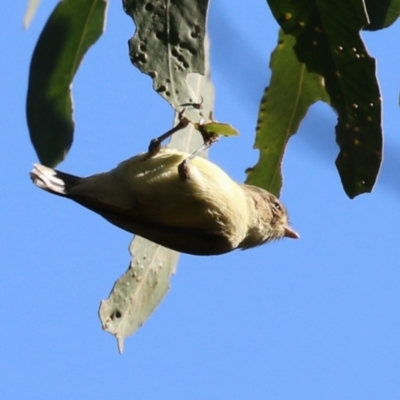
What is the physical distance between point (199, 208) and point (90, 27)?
2.50 feet

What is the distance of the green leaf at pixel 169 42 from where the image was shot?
7.89 ft

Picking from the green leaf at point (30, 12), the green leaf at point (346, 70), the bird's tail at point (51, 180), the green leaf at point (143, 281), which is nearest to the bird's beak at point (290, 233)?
the green leaf at point (143, 281)

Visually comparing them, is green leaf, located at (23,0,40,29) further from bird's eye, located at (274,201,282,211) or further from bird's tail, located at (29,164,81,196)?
bird's eye, located at (274,201,282,211)

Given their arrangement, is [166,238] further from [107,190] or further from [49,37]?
[49,37]

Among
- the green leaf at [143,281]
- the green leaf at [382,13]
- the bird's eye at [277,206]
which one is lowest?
the green leaf at [143,281]

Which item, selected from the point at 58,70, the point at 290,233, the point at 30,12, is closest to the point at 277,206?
the point at 290,233

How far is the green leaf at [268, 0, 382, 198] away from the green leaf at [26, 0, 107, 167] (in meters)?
0.71

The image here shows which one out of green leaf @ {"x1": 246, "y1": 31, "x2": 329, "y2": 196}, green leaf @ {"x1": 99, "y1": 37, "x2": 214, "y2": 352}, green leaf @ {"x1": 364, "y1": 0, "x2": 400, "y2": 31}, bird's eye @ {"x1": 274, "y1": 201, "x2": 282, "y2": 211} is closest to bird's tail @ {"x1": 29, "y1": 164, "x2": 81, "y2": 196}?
green leaf @ {"x1": 99, "y1": 37, "x2": 214, "y2": 352}

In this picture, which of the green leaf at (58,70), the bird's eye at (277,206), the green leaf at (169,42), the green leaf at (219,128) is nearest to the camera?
the green leaf at (169,42)

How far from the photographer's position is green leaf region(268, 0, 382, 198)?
2744mm

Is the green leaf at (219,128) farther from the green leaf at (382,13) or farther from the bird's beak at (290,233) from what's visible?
the bird's beak at (290,233)

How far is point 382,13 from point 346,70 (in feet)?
1.11

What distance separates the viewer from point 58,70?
3.06 m

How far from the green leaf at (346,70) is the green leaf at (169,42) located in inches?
16.0
